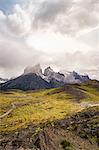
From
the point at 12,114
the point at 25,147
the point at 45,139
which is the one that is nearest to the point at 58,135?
the point at 45,139

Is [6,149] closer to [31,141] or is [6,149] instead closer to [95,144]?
[31,141]

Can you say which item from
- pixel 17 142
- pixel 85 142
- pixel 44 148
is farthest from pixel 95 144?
pixel 17 142

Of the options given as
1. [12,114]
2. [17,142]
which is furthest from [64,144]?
[12,114]

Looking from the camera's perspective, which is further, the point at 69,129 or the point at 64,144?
the point at 69,129

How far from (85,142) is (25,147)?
1314 centimetres

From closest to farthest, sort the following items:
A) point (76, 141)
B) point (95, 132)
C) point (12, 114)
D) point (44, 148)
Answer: point (44, 148), point (76, 141), point (95, 132), point (12, 114)

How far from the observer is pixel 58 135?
A: 69.4 m

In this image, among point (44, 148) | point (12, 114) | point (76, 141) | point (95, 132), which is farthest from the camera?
point (12, 114)

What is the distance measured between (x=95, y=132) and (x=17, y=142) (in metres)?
18.3

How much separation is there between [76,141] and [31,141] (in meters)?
9.59

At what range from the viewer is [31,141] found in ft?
222

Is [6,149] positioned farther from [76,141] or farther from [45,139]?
[76,141]

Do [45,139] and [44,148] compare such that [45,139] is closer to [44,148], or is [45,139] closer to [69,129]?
[44,148]

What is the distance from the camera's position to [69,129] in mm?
76875
